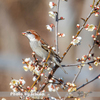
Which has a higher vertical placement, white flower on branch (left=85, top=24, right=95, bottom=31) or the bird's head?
the bird's head

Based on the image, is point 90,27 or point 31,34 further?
point 31,34

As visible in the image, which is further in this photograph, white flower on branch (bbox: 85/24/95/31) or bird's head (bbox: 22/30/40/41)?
bird's head (bbox: 22/30/40/41)

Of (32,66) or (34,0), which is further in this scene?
(34,0)

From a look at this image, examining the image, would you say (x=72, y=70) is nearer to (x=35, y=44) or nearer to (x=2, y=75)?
(x=2, y=75)

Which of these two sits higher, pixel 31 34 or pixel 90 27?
pixel 31 34

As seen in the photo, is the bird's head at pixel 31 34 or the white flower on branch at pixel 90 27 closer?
the white flower on branch at pixel 90 27

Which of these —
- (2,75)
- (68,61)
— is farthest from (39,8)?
(2,75)

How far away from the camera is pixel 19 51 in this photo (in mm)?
3672

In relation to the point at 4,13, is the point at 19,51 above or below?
below

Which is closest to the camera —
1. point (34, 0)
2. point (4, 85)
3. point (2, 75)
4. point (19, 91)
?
point (19, 91)

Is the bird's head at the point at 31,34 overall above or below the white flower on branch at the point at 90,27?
above

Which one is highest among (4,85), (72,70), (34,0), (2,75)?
(34,0)

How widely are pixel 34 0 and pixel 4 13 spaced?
2.04 ft

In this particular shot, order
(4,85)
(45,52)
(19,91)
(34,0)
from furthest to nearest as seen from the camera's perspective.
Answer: (34,0) → (4,85) → (45,52) → (19,91)
